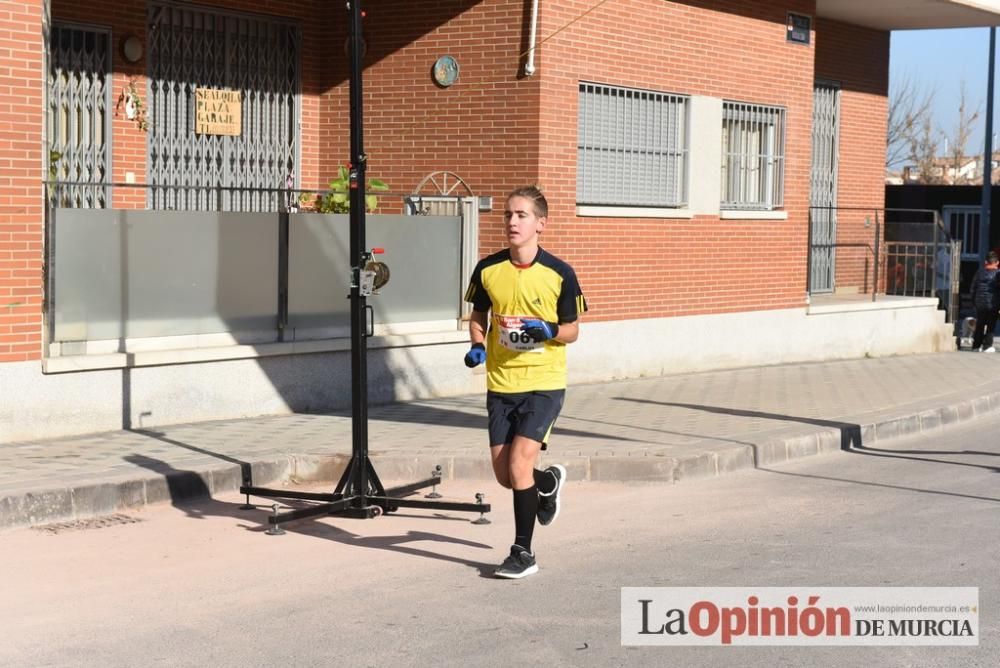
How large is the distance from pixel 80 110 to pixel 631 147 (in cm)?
583

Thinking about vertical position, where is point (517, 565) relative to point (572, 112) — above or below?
below

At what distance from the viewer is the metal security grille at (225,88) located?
14.3 m

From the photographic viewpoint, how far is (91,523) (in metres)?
8.64

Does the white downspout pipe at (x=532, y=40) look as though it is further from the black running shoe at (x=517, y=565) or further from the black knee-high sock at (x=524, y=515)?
the black running shoe at (x=517, y=565)

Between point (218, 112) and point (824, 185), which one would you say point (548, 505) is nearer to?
point (218, 112)

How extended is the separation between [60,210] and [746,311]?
30.9ft

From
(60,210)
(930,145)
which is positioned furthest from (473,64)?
(930,145)

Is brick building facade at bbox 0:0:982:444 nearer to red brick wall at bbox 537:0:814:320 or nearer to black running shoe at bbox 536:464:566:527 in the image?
red brick wall at bbox 537:0:814:320

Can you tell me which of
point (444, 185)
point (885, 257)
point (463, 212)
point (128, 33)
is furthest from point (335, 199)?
point (885, 257)

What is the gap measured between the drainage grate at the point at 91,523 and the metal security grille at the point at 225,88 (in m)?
5.31

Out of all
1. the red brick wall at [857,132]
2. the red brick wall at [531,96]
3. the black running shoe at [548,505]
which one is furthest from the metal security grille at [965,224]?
the black running shoe at [548,505]

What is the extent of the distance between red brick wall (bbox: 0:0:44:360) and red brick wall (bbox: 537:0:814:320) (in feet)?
18.3

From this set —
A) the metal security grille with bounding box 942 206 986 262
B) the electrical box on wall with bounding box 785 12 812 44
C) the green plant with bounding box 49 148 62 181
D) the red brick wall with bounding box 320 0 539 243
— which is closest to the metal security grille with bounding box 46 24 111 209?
the green plant with bounding box 49 148 62 181

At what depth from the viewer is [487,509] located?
8344mm
